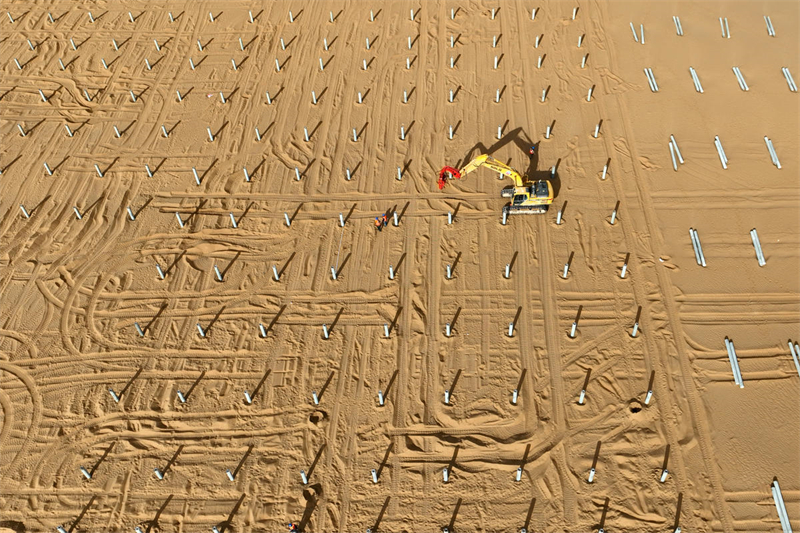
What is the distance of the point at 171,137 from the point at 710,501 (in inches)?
695

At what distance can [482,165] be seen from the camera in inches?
571

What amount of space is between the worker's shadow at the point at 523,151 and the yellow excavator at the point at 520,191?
1.93 ft

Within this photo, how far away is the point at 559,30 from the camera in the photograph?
1938 cm

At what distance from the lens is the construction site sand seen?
10.1 metres

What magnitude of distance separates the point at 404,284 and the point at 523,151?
240 inches

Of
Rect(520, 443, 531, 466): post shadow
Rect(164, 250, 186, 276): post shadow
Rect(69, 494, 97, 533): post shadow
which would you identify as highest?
Rect(164, 250, 186, 276): post shadow

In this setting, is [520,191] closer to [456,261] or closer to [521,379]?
[456,261]

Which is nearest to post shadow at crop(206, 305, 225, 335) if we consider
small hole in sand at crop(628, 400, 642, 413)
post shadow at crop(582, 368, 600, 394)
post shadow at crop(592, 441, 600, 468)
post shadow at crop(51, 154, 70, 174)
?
post shadow at crop(51, 154, 70, 174)

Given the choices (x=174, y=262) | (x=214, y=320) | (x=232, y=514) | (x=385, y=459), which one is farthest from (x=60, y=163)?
(x=385, y=459)

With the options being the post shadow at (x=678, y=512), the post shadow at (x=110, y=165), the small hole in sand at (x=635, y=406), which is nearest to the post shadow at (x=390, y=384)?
the small hole in sand at (x=635, y=406)

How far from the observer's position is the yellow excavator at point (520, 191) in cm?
1345

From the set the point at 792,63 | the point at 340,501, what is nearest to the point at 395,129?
the point at 340,501

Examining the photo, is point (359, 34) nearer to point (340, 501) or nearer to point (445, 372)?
point (445, 372)

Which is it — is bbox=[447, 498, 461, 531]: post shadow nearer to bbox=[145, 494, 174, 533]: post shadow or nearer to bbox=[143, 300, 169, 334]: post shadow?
bbox=[145, 494, 174, 533]: post shadow
